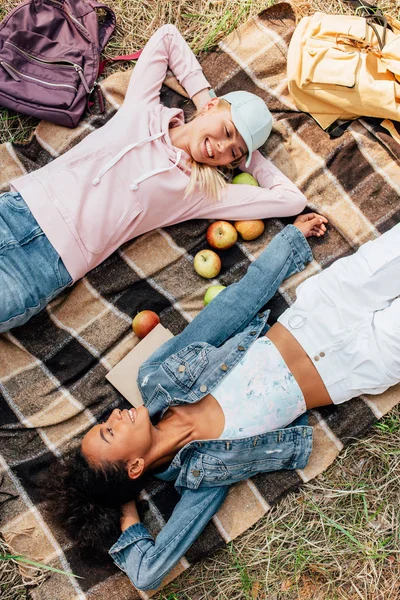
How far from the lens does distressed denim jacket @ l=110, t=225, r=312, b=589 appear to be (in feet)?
11.6

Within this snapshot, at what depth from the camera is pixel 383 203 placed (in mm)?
4199

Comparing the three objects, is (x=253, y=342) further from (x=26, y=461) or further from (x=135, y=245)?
(x=26, y=461)

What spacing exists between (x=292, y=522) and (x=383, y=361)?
1302 millimetres

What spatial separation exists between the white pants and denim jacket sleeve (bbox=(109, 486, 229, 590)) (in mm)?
1131

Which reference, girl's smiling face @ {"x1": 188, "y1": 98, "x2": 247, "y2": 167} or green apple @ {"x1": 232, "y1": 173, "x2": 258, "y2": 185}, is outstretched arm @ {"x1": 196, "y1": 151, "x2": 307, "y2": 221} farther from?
girl's smiling face @ {"x1": 188, "y1": 98, "x2": 247, "y2": 167}

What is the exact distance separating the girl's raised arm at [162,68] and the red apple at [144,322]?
1602 millimetres

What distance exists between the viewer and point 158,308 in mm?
4195

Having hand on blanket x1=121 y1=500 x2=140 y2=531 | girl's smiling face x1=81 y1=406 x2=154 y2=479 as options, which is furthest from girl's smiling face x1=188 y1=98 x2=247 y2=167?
hand on blanket x1=121 y1=500 x2=140 y2=531

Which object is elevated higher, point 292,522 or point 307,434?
point 307,434

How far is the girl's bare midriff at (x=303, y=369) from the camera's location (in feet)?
12.1

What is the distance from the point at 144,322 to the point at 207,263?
646 millimetres

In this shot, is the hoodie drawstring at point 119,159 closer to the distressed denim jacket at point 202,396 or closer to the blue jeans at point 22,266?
the blue jeans at point 22,266

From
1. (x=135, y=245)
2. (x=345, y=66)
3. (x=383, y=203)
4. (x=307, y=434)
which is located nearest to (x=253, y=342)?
(x=307, y=434)

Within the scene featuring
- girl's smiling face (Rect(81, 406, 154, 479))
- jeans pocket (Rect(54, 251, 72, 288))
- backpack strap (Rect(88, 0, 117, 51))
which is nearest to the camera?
girl's smiling face (Rect(81, 406, 154, 479))
